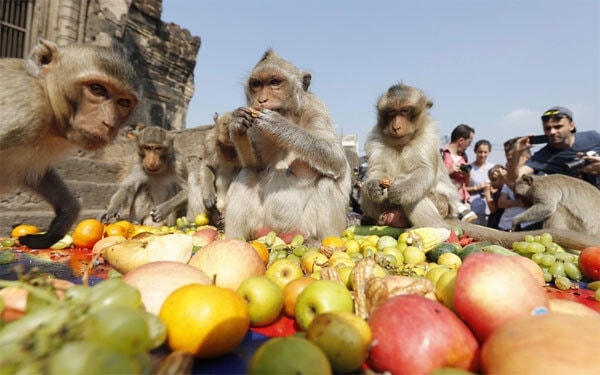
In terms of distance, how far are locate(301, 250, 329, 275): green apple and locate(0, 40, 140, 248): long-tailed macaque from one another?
1826 mm

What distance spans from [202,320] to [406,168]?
377 centimetres

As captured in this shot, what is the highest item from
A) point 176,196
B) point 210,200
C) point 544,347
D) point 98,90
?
point 98,90

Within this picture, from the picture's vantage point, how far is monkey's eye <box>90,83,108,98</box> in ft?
8.61

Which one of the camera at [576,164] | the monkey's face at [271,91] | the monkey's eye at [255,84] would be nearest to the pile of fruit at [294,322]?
the monkey's face at [271,91]

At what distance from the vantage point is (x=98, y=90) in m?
2.64

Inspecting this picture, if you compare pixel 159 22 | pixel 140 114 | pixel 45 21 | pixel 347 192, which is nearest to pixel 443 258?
pixel 347 192

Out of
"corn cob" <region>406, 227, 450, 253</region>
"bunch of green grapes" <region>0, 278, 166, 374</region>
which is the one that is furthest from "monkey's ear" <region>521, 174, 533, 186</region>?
"bunch of green grapes" <region>0, 278, 166, 374</region>

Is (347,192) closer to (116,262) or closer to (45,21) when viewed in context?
(116,262)

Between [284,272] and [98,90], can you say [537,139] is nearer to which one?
[284,272]

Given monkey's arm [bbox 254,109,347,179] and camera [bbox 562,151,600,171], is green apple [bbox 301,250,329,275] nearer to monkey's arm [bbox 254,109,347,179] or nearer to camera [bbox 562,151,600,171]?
monkey's arm [bbox 254,109,347,179]

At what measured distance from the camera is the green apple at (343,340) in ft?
3.63

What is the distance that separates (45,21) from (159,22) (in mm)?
5919

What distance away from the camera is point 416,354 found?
1093 mm

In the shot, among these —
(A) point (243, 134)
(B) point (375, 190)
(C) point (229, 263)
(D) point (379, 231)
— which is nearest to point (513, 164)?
(B) point (375, 190)
